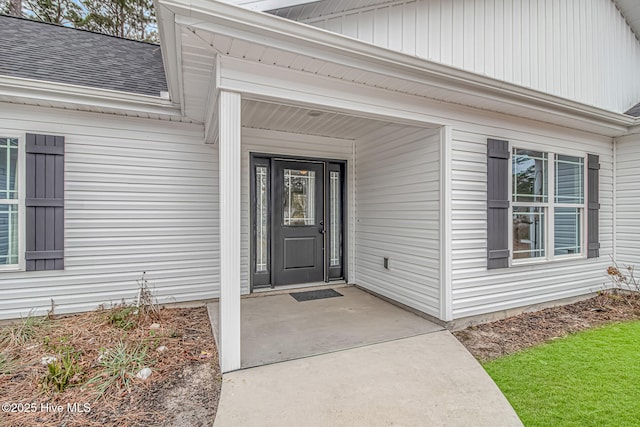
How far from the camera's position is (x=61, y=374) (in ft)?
7.64

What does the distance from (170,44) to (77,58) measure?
10.1 ft

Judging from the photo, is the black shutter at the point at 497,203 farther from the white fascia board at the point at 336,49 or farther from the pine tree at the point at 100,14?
the pine tree at the point at 100,14

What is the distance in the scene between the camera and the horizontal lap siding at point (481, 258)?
11.9 feet

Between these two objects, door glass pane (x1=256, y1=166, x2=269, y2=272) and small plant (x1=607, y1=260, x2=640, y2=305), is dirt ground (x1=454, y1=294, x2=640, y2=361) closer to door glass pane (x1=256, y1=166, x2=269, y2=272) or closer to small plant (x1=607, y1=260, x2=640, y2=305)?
small plant (x1=607, y1=260, x2=640, y2=305)

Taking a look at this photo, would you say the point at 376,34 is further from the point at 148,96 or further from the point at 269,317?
the point at 269,317

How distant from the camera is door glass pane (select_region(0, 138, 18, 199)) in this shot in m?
3.44

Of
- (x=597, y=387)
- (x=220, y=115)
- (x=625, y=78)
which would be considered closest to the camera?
(x=597, y=387)

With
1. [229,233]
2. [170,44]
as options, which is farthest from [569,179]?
[170,44]

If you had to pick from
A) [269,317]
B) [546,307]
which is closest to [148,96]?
[269,317]

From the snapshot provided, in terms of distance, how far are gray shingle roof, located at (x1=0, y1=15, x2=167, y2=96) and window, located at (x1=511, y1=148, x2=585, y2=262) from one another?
16.4 feet

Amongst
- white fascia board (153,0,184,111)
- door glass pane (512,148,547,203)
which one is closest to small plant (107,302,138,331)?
white fascia board (153,0,184,111)

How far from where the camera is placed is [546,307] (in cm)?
436

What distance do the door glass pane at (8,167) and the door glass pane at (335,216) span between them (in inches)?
161

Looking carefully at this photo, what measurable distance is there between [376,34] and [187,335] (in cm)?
363
